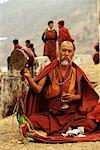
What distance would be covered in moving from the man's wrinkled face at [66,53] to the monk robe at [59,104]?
0.43ft

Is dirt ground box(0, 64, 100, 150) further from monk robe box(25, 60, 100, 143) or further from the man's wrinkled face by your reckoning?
the man's wrinkled face

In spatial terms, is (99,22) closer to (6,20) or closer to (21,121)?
(21,121)

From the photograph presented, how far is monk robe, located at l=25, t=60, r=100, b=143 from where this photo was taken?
5.92 meters

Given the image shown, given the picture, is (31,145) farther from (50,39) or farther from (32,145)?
(50,39)

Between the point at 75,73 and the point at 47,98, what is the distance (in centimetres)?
47

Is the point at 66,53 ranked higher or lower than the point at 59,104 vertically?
higher

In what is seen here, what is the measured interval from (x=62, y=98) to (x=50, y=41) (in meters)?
8.46

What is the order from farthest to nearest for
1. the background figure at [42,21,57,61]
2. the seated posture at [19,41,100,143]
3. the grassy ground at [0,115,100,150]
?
the background figure at [42,21,57,61]
the seated posture at [19,41,100,143]
the grassy ground at [0,115,100,150]

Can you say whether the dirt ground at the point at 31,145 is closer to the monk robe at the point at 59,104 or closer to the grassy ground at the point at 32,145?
the grassy ground at the point at 32,145

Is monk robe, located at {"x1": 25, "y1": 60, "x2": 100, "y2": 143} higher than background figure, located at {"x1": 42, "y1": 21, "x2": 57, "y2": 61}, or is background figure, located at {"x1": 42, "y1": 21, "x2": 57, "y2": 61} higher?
background figure, located at {"x1": 42, "y1": 21, "x2": 57, "y2": 61}

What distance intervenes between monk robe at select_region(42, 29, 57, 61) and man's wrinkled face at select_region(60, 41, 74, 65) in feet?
26.4

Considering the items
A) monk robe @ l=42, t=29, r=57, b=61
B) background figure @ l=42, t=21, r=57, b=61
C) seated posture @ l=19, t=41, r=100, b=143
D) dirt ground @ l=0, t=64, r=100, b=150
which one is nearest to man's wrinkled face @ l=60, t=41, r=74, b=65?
seated posture @ l=19, t=41, r=100, b=143

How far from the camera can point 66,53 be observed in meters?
5.95

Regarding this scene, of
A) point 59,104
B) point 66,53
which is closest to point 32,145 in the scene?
point 59,104
